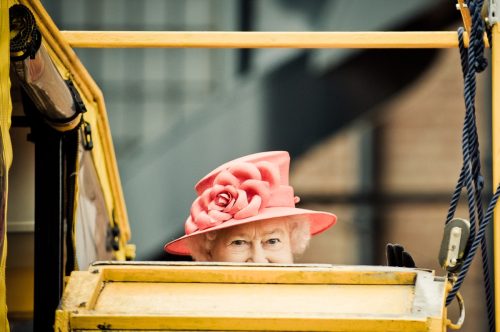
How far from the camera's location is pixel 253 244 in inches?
133

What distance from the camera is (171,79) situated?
292 inches

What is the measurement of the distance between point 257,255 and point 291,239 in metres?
0.29

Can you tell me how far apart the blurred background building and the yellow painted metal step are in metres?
4.19

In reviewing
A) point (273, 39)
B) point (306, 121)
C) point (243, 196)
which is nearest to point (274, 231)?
point (243, 196)

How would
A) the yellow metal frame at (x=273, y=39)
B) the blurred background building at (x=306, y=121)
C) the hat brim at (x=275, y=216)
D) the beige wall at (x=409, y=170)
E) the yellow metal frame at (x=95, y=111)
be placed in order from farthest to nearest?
1. the beige wall at (x=409, y=170)
2. the blurred background building at (x=306, y=121)
3. the yellow metal frame at (x=273, y=39)
4. the hat brim at (x=275, y=216)
5. the yellow metal frame at (x=95, y=111)

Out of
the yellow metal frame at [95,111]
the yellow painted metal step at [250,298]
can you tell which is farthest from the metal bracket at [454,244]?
the yellow metal frame at [95,111]

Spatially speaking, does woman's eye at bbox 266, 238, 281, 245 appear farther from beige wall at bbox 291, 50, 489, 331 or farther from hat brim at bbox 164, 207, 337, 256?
beige wall at bbox 291, 50, 489, 331

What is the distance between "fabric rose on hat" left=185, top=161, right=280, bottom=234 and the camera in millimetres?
3338

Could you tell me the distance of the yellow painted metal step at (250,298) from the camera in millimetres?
2449

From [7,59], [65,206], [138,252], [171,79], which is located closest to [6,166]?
[7,59]

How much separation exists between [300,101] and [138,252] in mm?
1309

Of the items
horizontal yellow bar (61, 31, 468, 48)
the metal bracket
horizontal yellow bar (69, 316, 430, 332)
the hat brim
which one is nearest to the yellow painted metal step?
horizontal yellow bar (69, 316, 430, 332)

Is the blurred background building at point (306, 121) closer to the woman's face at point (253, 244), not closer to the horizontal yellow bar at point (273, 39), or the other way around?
the horizontal yellow bar at point (273, 39)

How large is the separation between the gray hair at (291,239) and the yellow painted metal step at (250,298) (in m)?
0.78
